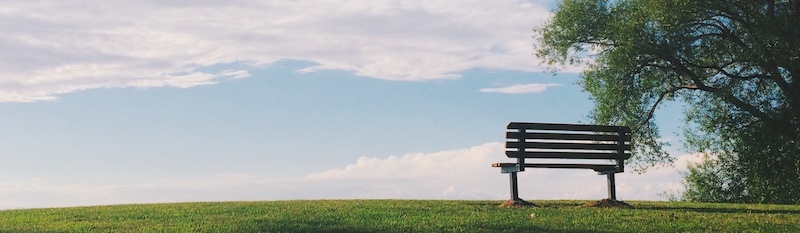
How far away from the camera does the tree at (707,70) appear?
28797 mm

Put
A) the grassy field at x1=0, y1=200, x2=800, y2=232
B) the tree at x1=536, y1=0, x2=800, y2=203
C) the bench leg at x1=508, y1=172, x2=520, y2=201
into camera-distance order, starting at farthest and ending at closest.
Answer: the tree at x1=536, y1=0, x2=800, y2=203
the bench leg at x1=508, y1=172, x2=520, y2=201
the grassy field at x1=0, y1=200, x2=800, y2=232

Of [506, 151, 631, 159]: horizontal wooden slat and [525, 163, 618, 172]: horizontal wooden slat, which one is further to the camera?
[525, 163, 618, 172]: horizontal wooden slat

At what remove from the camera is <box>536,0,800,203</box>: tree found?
1134 inches

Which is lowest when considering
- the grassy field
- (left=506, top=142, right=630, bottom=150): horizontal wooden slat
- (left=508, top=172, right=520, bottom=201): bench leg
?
the grassy field

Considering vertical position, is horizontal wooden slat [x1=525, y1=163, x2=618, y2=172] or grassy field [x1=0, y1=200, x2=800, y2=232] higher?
horizontal wooden slat [x1=525, y1=163, x2=618, y2=172]

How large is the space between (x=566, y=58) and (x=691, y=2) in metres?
4.91

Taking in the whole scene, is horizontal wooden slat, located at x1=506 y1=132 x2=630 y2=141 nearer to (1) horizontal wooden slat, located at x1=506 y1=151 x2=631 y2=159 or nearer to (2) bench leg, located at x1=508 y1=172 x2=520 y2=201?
(1) horizontal wooden slat, located at x1=506 y1=151 x2=631 y2=159

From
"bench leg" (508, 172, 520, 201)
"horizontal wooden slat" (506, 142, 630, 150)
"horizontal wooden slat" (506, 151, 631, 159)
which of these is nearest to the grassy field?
"bench leg" (508, 172, 520, 201)

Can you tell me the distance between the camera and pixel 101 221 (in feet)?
64.3

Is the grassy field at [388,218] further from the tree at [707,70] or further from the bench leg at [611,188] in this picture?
the tree at [707,70]

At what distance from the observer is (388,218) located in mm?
18844

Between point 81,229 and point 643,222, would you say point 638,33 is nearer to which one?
point 643,222

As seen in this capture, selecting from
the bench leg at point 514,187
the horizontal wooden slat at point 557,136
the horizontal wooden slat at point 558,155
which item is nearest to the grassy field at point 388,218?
the bench leg at point 514,187

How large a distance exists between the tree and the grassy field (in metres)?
6.91
